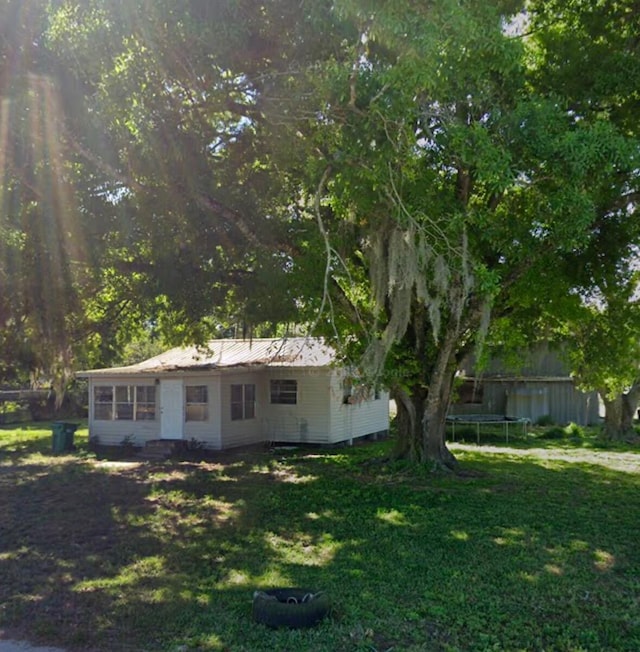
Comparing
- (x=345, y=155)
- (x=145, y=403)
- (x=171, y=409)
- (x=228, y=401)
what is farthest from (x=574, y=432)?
(x=345, y=155)

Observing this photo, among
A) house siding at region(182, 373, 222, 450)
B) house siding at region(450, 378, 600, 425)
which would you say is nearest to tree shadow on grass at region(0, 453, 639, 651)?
house siding at region(182, 373, 222, 450)

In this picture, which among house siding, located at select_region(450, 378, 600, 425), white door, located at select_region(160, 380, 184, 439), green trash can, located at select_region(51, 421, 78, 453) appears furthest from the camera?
house siding, located at select_region(450, 378, 600, 425)

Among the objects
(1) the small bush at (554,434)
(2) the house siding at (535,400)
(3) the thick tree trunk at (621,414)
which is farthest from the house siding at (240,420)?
(2) the house siding at (535,400)

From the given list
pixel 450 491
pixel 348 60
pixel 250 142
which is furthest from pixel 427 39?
pixel 450 491

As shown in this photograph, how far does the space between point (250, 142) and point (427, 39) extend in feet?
14.4

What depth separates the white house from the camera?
16.8 m

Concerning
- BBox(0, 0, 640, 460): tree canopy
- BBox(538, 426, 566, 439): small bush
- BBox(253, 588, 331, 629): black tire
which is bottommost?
BBox(538, 426, 566, 439): small bush

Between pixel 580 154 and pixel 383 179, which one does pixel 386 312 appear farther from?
pixel 580 154

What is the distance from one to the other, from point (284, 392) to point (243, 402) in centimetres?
117

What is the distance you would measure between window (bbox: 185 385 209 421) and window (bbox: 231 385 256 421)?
0.72 meters

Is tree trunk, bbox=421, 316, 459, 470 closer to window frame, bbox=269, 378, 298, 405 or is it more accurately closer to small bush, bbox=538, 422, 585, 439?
window frame, bbox=269, 378, 298, 405

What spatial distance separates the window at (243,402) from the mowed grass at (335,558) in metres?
4.50

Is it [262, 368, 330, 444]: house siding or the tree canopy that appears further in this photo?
[262, 368, 330, 444]: house siding

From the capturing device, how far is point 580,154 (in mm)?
7227
